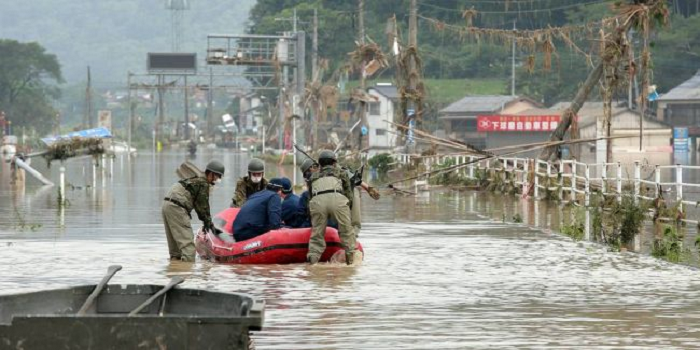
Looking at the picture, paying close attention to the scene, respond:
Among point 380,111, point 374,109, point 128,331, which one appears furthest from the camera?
point 374,109

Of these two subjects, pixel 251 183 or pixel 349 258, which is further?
pixel 251 183

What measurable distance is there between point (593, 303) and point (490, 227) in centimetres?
1193

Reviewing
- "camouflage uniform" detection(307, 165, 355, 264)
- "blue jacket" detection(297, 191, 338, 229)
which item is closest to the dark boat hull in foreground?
"camouflage uniform" detection(307, 165, 355, 264)

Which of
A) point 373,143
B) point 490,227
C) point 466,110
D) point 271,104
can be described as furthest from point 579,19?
point 490,227

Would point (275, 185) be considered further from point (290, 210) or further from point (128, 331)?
point (128, 331)

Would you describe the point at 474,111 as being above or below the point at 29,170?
above

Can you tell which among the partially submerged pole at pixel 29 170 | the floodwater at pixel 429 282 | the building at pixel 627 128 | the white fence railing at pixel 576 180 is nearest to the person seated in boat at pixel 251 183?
the floodwater at pixel 429 282

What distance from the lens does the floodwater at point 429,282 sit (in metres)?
13.0

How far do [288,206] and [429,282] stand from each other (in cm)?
290

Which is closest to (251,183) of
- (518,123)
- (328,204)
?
(328,204)

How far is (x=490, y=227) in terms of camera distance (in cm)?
2736

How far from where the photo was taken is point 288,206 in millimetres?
19844

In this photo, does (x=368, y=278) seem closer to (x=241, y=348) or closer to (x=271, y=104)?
(x=241, y=348)

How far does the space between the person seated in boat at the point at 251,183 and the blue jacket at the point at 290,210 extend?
415 millimetres
